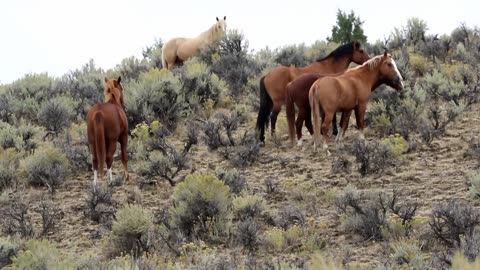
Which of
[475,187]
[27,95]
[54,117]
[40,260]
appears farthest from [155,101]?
[40,260]

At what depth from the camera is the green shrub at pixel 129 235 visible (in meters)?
8.70

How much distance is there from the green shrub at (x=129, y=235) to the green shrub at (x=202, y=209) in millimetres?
427

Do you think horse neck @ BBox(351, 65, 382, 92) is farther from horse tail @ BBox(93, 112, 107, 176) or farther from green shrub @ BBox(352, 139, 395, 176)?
horse tail @ BBox(93, 112, 107, 176)

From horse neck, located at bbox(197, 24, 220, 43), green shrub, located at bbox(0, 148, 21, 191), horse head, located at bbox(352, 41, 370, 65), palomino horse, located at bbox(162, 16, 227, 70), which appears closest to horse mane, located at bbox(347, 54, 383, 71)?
horse head, located at bbox(352, 41, 370, 65)

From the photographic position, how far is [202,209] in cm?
932

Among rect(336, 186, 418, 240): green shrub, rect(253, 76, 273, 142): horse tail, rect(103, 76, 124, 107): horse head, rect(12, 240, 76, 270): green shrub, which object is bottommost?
rect(336, 186, 418, 240): green shrub

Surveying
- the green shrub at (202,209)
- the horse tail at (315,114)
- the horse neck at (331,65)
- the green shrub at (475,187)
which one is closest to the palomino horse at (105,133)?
the green shrub at (202,209)

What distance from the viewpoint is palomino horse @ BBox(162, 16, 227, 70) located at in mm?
23531

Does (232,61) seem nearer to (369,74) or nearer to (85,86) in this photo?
(85,86)

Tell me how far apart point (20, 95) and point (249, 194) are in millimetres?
10401

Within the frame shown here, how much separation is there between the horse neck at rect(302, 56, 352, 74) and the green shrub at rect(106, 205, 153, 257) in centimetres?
670

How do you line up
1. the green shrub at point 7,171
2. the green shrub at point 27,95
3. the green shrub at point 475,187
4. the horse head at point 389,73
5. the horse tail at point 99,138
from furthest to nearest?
1. the green shrub at point 27,95
2. the horse head at point 389,73
3. the green shrub at point 7,171
4. the horse tail at point 99,138
5. the green shrub at point 475,187

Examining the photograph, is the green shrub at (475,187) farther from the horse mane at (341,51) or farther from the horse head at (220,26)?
the horse head at (220,26)

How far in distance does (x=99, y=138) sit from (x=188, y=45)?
12.6 m
